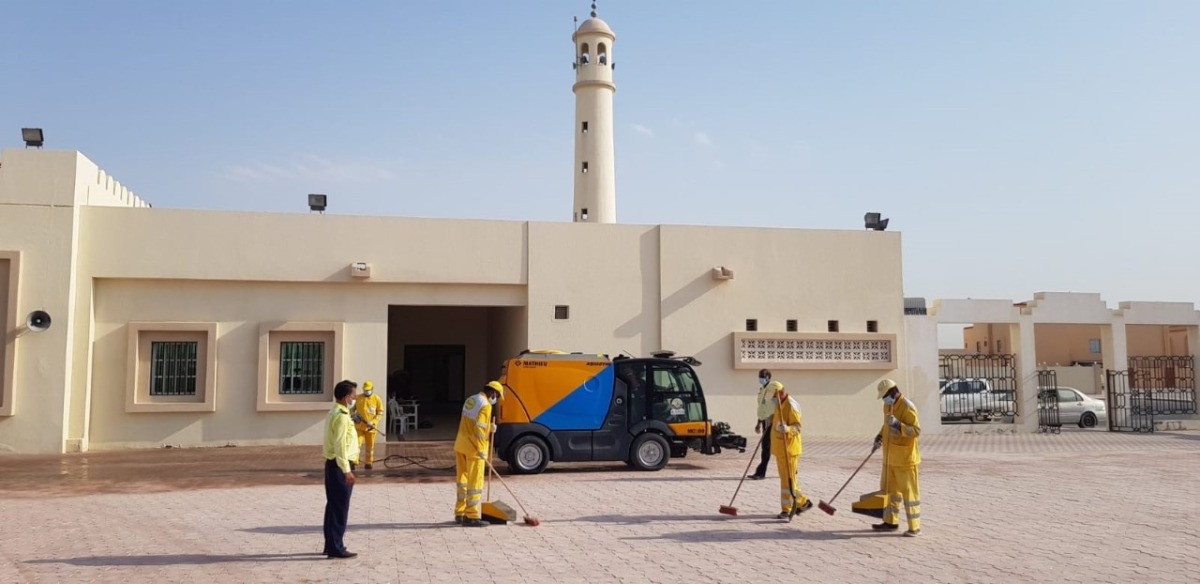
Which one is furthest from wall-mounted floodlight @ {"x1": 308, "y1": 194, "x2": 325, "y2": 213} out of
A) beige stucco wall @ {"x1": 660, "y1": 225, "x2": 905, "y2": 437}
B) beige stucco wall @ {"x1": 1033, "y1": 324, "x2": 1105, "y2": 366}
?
beige stucco wall @ {"x1": 1033, "y1": 324, "x2": 1105, "y2": 366}

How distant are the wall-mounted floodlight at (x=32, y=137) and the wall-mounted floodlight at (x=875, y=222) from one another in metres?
18.8

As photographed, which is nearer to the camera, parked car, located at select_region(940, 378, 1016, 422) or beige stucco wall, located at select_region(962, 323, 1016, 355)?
parked car, located at select_region(940, 378, 1016, 422)

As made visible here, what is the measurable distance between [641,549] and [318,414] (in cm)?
1224

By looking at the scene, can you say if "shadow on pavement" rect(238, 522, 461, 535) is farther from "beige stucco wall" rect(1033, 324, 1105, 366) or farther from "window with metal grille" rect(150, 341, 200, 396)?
"beige stucco wall" rect(1033, 324, 1105, 366)

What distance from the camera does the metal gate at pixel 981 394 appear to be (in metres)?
22.7

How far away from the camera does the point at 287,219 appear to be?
18.8m

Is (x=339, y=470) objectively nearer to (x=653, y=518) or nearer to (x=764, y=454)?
(x=653, y=518)

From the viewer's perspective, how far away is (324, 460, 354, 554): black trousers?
7.91 metres

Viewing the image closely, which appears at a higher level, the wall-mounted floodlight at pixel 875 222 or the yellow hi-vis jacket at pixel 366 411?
the wall-mounted floodlight at pixel 875 222

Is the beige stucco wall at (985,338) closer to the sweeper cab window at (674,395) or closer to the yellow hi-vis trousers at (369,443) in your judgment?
the sweeper cab window at (674,395)

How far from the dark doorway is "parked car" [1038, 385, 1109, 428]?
16.5 meters

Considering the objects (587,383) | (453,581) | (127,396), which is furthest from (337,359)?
(453,581)

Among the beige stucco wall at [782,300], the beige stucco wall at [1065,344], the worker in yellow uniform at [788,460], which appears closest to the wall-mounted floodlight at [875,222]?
the beige stucco wall at [782,300]

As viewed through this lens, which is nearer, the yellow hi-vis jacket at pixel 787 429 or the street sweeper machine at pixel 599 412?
the yellow hi-vis jacket at pixel 787 429
